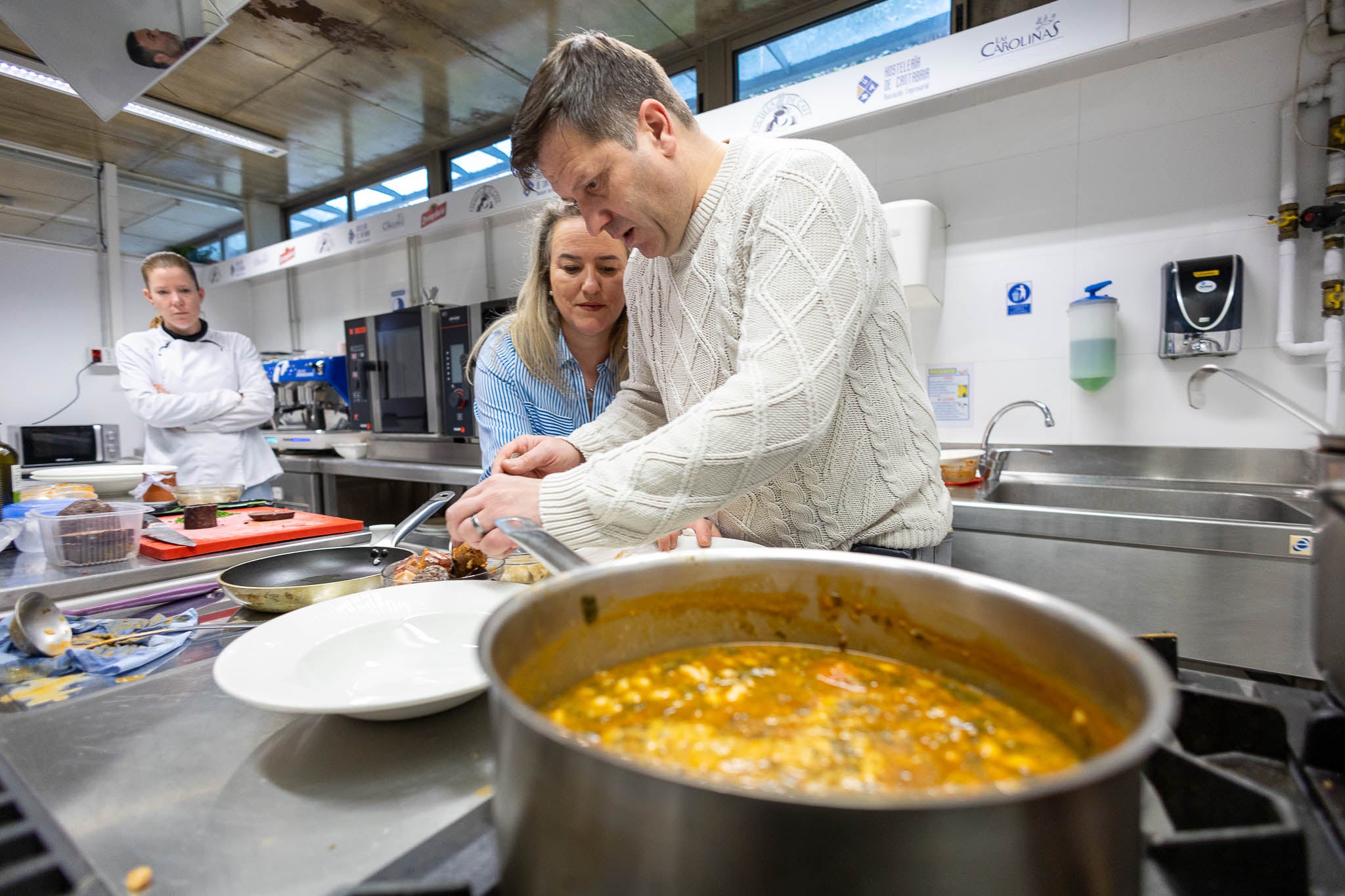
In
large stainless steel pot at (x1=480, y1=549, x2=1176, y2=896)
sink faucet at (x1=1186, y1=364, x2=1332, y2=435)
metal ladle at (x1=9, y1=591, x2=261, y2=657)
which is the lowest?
metal ladle at (x1=9, y1=591, x2=261, y2=657)

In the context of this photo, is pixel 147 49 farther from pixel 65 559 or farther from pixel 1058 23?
pixel 1058 23

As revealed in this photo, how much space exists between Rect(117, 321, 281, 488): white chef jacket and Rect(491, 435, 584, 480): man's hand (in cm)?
284

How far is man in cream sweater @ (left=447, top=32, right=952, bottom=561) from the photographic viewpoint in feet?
2.91

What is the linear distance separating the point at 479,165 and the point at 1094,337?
15.7ft

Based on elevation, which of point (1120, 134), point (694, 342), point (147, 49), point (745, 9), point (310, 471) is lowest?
point (310, 471)

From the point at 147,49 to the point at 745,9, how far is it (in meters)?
2.86

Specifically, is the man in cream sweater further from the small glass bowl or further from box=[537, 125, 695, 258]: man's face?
the small glass bowl

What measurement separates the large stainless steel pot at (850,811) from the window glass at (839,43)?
357 cm

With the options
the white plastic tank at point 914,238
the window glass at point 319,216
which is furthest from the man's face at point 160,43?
the window glass at point 319,216

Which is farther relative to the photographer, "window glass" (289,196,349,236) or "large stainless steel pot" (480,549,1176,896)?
"window glass" (289,196,349,236)

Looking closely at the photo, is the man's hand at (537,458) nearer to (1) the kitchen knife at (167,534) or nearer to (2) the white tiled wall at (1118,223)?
(1) the kitchen knife at (167,534)

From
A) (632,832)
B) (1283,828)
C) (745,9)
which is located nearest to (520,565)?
(632,832)

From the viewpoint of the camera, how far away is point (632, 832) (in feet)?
1.08

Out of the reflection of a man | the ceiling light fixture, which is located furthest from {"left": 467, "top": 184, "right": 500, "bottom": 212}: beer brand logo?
the reflection of a man
